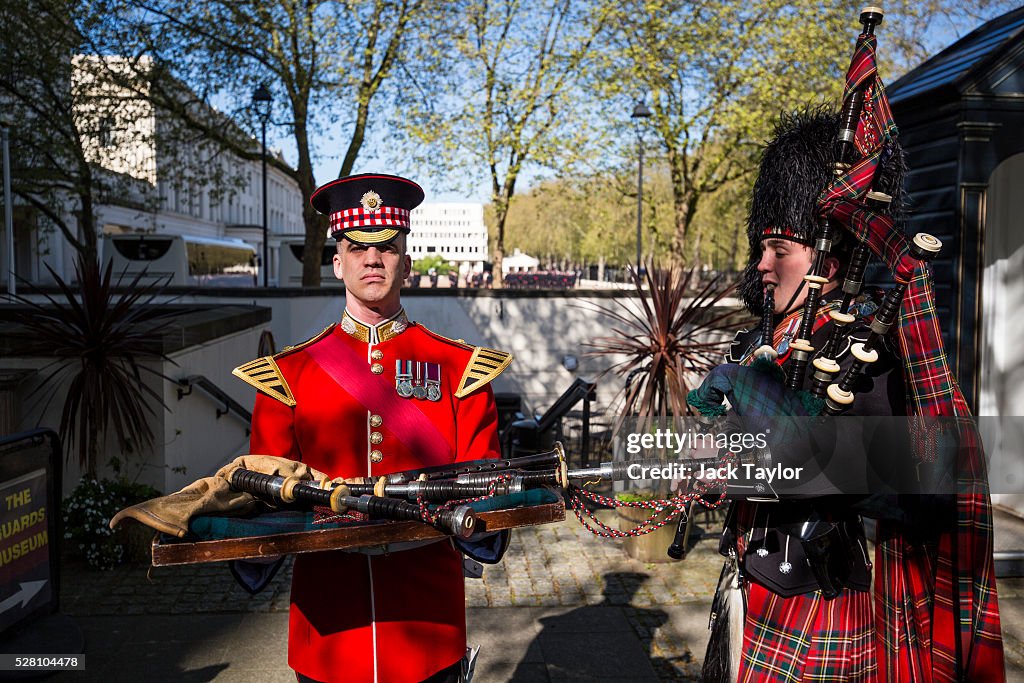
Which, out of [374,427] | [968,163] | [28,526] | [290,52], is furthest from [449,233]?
[290,52]

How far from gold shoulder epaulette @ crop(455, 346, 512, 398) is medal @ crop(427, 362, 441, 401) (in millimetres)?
69

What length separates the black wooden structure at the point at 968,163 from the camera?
588cm

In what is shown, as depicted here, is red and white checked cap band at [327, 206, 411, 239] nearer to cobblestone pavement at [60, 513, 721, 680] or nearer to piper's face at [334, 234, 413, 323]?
piper's face at [334, 234, 413, 323]

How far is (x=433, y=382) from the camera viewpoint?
302cm

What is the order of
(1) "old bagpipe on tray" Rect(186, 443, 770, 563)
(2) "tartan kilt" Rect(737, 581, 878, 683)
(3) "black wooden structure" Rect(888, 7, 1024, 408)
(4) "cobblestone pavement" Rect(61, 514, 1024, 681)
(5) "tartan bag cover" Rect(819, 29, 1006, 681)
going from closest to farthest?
1. (1) "old bagpipe on tray" Rect(186, 443, 770, 563)
2. (5) "tartan bag cover" Rect(819, 29, 1006, 681)
3. (2) "tartan kilt" Rect(737, 581, 878, 683)
4. (4) "cobblestone pavement" Rect(61, 514, 1024, 681)
5. (3) "black wooden structure" Rect(888, 7, 1024, 408)

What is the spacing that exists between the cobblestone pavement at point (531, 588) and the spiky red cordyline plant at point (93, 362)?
3.44ft

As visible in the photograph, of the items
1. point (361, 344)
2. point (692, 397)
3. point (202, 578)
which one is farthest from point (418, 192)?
point (202, 578)

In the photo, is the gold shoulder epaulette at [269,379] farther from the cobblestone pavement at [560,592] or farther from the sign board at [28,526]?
the cobblestone pavement at [560,592]

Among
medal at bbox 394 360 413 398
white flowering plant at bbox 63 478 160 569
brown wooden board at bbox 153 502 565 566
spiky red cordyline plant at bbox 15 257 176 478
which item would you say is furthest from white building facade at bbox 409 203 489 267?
white flowering plant at bbox 63 478 160 569

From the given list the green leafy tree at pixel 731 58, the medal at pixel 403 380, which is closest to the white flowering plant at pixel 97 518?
the medal at pixel 403 380

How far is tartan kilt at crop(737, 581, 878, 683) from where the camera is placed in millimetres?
2766

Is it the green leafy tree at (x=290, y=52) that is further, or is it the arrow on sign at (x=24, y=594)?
the green leafy tree at (x=290, y=52)

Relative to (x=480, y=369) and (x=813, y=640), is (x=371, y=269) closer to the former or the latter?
(x=480, y=369)

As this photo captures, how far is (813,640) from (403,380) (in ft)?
5.08
